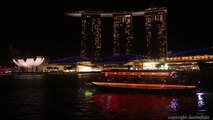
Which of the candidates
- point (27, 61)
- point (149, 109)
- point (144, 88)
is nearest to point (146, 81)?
point (144, 88)

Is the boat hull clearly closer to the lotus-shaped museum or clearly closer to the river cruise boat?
the river cruise boat

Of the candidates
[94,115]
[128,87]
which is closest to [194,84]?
[128,87]

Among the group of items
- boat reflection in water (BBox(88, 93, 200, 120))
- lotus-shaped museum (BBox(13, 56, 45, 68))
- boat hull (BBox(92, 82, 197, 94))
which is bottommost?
boat reflection in water (BBox(88, 93, 200, 120))

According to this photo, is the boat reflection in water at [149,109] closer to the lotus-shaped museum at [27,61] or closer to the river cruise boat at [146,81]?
the river cruise boat at [146,81]

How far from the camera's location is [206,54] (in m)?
154

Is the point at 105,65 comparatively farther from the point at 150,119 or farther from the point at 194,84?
the point at 150,119

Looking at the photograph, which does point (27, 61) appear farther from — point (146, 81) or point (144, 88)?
point (144, 88)

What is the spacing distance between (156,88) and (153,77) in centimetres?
323

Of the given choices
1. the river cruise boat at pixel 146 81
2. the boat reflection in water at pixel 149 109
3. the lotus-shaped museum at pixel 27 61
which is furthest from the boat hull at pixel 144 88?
the lotus-shaped museum at pixel 27 61

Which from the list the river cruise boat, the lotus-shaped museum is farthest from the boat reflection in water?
the lotus-shaped museum

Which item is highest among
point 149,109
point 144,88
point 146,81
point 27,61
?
point 27,61

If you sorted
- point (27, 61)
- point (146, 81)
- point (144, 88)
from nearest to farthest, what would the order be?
point (144, 88), point (146, 81), point (27, 61)

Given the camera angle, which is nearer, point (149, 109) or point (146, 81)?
point (149, 109)

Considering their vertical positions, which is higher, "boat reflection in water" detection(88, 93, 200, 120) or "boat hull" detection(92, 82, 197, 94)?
"boat hull" detection(92, 82, 197, 94)
